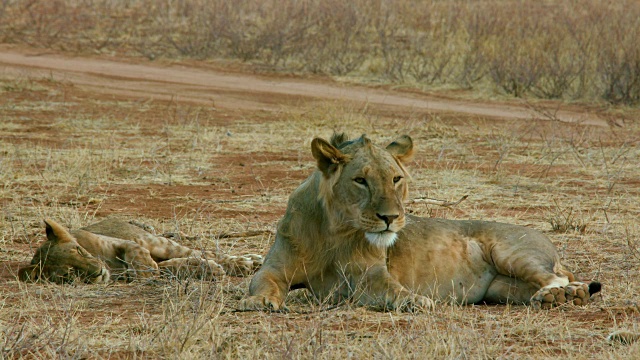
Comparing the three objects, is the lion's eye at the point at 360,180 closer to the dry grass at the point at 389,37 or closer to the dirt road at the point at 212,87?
the dirt road at the point at 212,87

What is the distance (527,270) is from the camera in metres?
5.46

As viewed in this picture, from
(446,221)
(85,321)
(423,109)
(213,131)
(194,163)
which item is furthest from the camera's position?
(423,109)

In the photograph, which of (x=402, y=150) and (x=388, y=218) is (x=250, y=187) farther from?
(x=388, y=218)

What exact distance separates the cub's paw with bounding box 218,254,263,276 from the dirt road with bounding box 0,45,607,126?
29.2 feet

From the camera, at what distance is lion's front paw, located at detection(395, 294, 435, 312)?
497 centimetres

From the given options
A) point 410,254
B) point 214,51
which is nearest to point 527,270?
point 410,254

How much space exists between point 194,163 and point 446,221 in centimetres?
547

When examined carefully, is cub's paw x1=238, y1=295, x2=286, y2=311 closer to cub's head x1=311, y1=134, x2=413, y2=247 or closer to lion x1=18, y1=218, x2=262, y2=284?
cub's head x1=311, y1=134, x2=413, y2=247

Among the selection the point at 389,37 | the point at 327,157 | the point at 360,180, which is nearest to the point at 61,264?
the point at 327,157

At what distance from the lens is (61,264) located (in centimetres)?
613

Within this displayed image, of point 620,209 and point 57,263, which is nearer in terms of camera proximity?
point 57,263

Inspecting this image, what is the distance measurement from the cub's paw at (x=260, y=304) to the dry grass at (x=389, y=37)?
1198cm

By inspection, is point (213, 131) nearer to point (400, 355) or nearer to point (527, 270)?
point (527, 270)

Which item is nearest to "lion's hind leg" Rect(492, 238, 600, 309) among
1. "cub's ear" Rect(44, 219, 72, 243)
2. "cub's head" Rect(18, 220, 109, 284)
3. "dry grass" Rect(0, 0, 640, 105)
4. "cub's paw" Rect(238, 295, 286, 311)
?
"cub's paw" Rect(238, 295, 286, 311)
